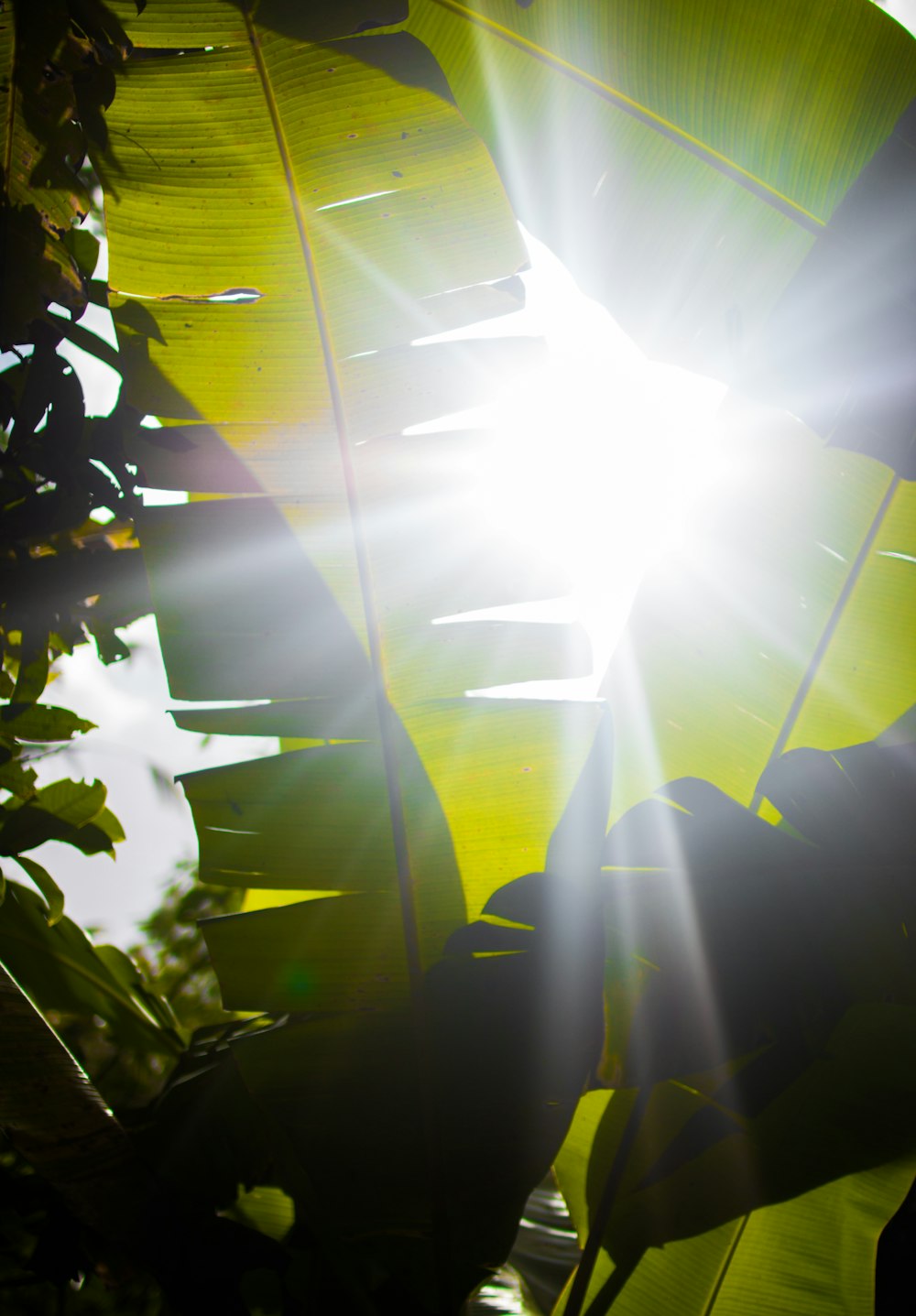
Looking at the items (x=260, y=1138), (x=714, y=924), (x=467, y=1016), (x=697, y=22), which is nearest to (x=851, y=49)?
(x=697, y=22)

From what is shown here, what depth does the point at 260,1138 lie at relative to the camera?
0.93 m

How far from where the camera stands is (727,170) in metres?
0.79

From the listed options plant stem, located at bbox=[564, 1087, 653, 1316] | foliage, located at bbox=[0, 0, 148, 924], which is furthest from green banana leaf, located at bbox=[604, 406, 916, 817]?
foliage, located at bbox=[0, 0, 148, 924]

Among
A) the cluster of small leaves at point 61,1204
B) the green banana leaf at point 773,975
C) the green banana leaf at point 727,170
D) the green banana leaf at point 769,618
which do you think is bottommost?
the cluster of small leaves at point 61,1204

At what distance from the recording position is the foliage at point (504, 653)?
697mm

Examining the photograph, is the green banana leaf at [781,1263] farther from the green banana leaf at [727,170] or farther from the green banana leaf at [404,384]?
the green banana leaf at [727,170]

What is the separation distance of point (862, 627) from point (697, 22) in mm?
691

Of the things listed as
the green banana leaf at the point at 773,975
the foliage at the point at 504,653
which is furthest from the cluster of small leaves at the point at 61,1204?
the green banana leaf at the point at 773,975

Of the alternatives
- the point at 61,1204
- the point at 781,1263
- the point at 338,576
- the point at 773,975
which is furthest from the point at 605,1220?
the point at 338,576

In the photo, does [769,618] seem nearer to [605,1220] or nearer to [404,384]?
[404,384]

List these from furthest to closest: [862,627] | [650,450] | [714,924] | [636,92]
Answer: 1. [650,450]
2. [862,627]
3. [636,92]
4. [714,924]

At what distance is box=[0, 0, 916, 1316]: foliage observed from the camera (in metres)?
0.70

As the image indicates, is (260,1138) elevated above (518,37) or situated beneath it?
situated beneath

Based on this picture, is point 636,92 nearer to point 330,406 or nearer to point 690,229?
point 690,229
